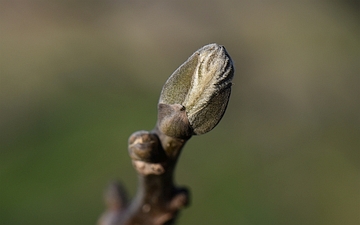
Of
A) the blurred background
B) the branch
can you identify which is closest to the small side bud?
the branch

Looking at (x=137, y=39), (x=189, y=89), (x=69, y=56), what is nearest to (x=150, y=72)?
(x=137, y=39)

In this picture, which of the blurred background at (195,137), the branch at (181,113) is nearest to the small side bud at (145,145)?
the branch at (181,113)

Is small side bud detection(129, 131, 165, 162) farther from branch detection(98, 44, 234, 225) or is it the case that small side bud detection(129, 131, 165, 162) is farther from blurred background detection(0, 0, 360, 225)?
blurred background detection(0, 0, 360, 225)

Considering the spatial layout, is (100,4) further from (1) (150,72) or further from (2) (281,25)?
(2) (281,25)

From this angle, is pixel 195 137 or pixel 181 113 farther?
pixel 195 137

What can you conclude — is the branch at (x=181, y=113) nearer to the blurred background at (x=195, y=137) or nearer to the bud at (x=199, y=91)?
the bud at (x=199, y=91)

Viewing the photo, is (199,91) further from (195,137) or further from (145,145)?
(195,137)

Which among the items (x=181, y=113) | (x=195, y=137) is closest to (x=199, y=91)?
(x=181, y=113)
